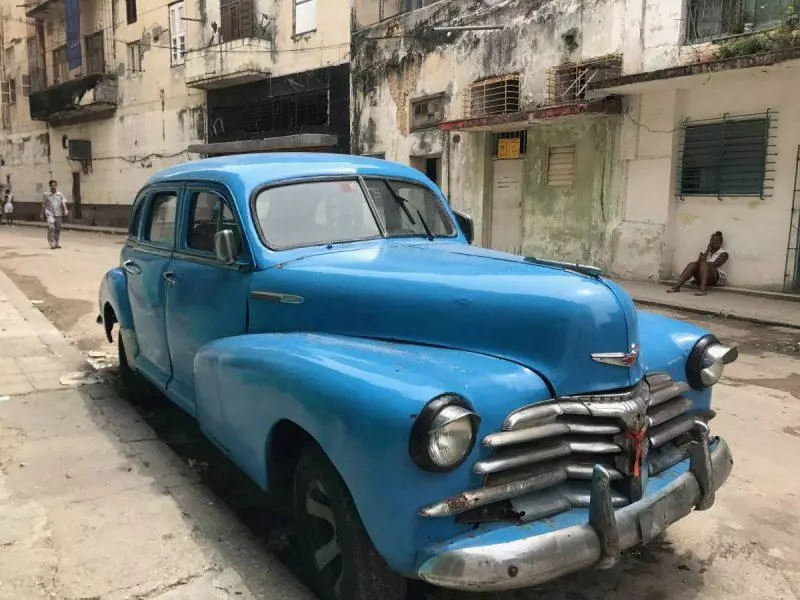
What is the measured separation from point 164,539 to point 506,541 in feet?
5.47

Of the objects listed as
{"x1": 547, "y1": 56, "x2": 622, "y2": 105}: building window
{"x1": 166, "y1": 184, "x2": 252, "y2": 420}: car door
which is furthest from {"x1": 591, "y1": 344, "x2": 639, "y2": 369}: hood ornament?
{"x1": 547, "y1": 56, "x2": 622, "y2": 105}: building window

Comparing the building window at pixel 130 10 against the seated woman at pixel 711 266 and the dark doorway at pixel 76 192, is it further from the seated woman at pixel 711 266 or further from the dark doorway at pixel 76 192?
the seated woman at pixel 711 266

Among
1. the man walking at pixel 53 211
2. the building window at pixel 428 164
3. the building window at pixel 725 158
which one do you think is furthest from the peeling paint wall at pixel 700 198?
the man walking at pixel 53 211

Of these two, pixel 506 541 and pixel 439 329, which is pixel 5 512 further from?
pixel 506 541

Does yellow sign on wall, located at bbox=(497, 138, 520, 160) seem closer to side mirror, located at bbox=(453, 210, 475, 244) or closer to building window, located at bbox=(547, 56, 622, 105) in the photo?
building window, located at bbox=(547, 56, 622, 105)

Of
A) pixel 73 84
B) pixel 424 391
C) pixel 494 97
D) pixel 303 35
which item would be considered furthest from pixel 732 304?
pixel 73 84

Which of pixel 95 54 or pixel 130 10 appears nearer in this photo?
pixel 130 10

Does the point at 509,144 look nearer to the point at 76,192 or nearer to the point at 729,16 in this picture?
the point at 729,16

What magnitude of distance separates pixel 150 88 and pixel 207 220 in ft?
85.6

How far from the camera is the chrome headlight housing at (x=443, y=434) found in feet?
6.43

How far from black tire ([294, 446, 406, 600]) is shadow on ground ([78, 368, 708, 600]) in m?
0.30

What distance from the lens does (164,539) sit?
291 cm

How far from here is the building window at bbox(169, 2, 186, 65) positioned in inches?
976

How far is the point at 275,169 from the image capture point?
3.48 meters
